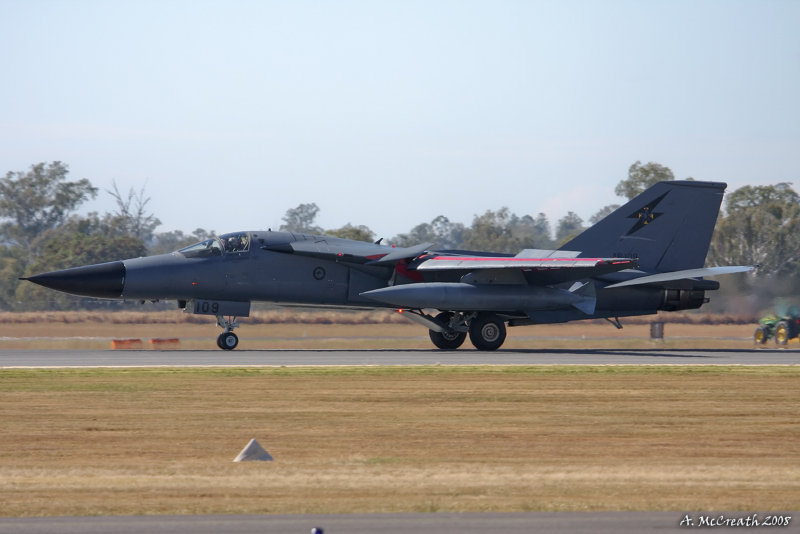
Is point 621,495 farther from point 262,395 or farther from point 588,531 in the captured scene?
point 262,395

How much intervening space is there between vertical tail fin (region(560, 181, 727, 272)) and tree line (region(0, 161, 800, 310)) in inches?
300

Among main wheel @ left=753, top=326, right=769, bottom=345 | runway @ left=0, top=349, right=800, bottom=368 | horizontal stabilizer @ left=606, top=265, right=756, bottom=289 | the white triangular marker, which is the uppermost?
horizontal stabilizer @ left=606, top=265, right=756, bottom=289

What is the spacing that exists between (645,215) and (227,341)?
11.9 m

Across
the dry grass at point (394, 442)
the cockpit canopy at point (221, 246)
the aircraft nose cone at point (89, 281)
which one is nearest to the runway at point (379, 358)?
the aircraft nose cone at point (89, 281)

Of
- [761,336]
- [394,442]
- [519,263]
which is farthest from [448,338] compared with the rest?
[394,442]

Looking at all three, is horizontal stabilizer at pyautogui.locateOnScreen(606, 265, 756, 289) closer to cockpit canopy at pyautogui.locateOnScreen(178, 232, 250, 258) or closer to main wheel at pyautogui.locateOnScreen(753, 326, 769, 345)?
main wheel at pyautogui.locateOnScreen(753, 326, 769, 345)

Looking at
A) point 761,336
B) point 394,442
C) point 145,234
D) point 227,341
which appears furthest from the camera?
point 145,234

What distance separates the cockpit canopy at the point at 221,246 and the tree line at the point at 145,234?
7.58 metres

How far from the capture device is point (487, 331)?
2845 centimetres

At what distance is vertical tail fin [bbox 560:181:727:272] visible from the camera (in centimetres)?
2973

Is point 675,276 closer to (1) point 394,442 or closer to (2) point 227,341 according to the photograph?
(2) point 227,341

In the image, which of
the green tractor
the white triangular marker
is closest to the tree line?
the green tractor

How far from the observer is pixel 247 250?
2784 cm

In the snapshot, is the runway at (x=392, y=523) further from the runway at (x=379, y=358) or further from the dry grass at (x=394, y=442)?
the runway at (x=379, y=358)
